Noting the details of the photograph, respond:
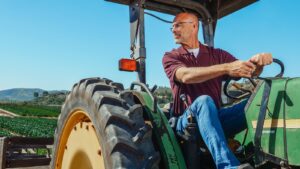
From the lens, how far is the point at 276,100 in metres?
2.47

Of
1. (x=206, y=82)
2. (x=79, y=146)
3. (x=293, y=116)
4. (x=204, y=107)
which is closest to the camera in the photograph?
(x=293, y=116)

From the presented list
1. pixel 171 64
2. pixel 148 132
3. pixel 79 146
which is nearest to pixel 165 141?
pixel 148 132

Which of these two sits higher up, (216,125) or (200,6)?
(200,6)

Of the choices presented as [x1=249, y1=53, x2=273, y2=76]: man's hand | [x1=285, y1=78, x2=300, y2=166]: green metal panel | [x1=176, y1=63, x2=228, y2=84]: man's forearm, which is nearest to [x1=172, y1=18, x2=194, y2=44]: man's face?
[x1=176, y1=63, x2=228, y2=84]: man's forearm

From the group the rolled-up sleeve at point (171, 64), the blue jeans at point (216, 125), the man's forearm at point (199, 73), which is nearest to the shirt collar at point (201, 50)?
the rolled-up sleeve at point (171, 64)

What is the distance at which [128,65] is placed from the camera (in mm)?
4105

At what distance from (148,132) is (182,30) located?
4.59 feet

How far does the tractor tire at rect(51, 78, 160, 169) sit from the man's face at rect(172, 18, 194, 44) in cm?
87

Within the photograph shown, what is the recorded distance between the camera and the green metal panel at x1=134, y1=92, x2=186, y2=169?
8.55 ft

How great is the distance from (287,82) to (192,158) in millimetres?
→ 819

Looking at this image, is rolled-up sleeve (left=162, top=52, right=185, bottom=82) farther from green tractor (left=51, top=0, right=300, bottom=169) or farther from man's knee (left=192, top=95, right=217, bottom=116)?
man's knee (left=192, top=95, right=217, bottom=116)

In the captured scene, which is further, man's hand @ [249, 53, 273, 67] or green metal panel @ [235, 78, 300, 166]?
man's hand @ [249, 53, 273, 67]

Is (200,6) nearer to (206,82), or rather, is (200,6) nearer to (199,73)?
(206,82)

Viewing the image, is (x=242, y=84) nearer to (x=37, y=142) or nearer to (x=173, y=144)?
(x=173, y=144)
